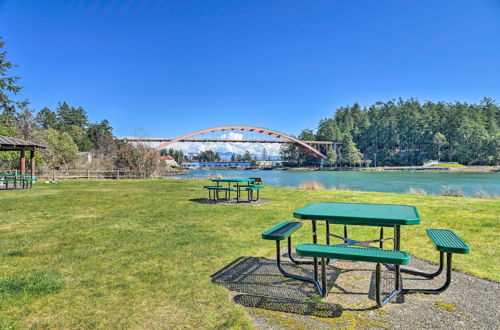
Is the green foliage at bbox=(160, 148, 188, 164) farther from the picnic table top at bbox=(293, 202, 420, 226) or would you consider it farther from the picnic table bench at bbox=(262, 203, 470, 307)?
the picnic table bench at bbox=(262, 203, 470, 307)

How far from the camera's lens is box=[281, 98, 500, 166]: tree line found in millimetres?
66438

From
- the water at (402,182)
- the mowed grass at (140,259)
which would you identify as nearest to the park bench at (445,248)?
the mowed grass at (140,259)

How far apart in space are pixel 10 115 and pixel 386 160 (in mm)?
78014

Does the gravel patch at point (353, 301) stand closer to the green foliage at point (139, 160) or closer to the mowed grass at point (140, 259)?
the mowed grass at point (140, 259)

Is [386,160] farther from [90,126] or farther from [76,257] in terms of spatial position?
[76,257]

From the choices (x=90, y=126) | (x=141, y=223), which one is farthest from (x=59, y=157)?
(x=90, y=126)

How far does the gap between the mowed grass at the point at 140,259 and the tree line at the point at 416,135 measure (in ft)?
234

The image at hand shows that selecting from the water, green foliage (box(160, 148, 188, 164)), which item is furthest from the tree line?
green foliage (box(160, 148, 188, 164))

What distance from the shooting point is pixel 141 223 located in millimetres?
5945

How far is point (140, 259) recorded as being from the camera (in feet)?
12.1

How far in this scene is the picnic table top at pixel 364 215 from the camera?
8.59 ft

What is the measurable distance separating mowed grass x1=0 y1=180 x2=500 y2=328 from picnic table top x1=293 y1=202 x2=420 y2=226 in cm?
100

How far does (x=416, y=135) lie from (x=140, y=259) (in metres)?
85.0

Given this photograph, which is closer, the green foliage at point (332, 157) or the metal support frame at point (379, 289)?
the metal support frame at point (379, 289)
